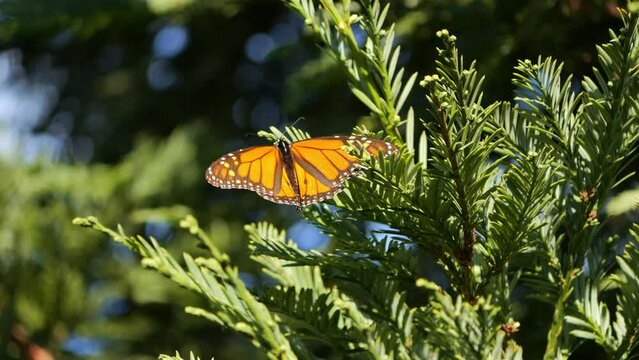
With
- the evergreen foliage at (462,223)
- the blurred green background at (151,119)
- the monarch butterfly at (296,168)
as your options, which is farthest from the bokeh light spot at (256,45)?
the evergreen foliage at (462,223)

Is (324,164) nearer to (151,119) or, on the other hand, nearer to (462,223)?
(462,223)

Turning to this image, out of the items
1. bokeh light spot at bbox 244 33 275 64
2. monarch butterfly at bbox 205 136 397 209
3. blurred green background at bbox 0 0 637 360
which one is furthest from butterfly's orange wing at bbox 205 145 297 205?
bokeh light spot at bbox 244 33 275 64

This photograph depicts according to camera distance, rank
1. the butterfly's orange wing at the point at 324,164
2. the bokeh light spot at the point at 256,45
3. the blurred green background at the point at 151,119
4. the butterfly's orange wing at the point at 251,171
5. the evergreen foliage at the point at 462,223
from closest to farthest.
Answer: the evergreen foliage at the point at 462,223, the butterfly's orange wing at the point at 324,164, the butterfly's orange wing at the point at 251,171, the blurred green background at the point at 151,119, the bokeh light spot at the point at 256,45

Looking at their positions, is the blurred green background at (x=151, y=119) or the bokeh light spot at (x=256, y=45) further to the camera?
the bokeh light spot at (x=256, y=45)

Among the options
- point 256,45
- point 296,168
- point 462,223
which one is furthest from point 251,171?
point 256,45

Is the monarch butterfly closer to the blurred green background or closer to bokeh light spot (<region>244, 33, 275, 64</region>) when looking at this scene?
the blurred green background

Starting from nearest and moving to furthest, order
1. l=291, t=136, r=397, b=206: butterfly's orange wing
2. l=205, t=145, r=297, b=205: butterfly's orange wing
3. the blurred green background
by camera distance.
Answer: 1. l=291, t=136, r=397, b=206: butterfly's orange wing
2. l=205, t=145, r=297, b=205: butterfly's orange wing
3. the blurred green background

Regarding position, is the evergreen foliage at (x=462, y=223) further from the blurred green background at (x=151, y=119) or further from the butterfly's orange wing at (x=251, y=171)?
the blurred green background at (x=151, y=119)
